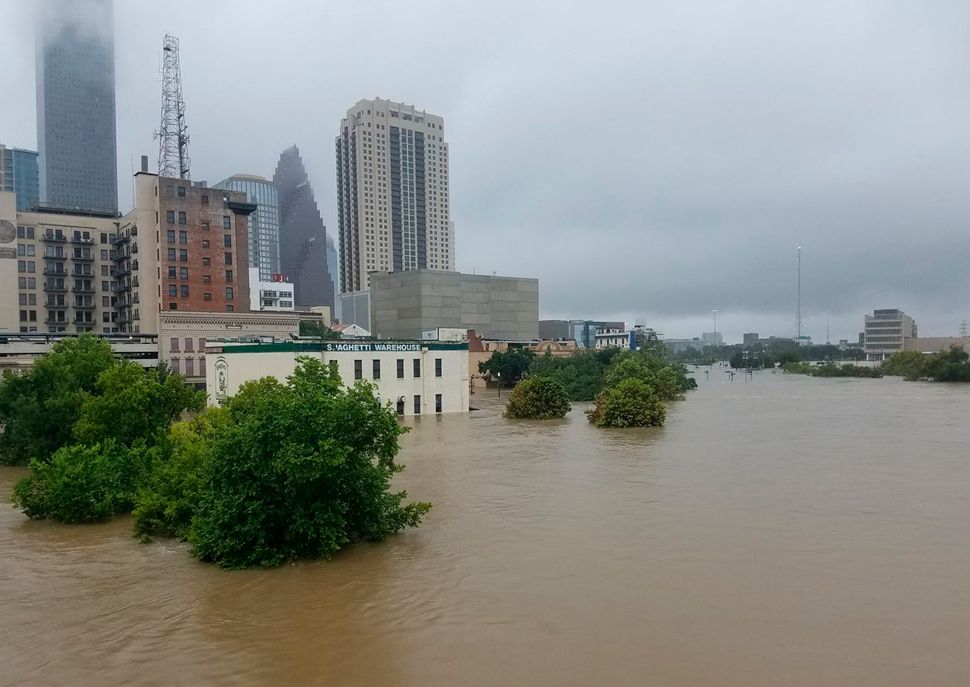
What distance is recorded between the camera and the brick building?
61.9 metres

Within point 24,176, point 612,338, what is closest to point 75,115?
point 24,176

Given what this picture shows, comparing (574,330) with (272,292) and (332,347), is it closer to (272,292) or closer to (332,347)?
(272,292)

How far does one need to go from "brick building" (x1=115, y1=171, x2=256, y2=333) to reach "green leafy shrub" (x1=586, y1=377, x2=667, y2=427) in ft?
125

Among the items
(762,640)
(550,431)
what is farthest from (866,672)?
(550,431)

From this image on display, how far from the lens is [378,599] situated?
13.2 meters

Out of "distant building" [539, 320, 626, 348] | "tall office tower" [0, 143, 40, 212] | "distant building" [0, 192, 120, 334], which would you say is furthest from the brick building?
"tall office tower" [0, 143, 40, 212]

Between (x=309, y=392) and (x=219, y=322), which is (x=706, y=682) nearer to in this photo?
(x=309, y=392)

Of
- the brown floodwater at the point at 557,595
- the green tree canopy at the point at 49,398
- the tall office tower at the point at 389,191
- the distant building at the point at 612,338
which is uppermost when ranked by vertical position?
the tall office tower at the point at 389,191

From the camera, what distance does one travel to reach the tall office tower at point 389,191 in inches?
5994

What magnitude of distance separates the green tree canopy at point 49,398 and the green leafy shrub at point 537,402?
2576 cm

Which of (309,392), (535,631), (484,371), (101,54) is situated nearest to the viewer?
(535,631)

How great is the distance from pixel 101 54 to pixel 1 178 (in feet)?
186

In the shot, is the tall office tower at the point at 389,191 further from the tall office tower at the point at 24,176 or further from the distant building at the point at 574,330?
the tall office tower at the point at 24,176

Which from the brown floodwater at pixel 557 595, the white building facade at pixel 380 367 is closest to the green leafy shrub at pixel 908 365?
the white building facade at pixel 380 367
